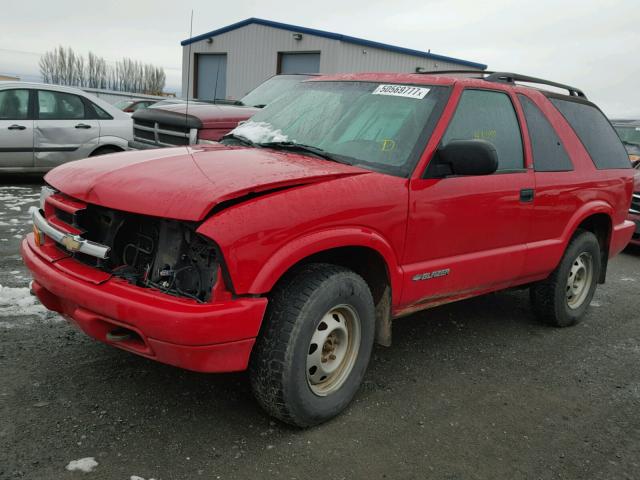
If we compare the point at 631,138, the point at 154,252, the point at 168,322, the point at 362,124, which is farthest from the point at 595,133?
the point at 631,138

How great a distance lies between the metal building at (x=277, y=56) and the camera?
23234 mm

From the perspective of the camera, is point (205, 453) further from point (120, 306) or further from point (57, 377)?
point (57, 377)

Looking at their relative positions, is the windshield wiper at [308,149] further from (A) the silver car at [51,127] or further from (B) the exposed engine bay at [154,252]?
(A) the silver car at [51,127]

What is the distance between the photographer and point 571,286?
5.21m

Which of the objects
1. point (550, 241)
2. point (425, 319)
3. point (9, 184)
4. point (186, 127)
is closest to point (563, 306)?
point (550, 241)

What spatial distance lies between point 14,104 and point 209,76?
18.9m

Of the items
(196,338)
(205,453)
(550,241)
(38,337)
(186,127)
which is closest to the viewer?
(196,338)

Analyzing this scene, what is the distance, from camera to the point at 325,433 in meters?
3.17

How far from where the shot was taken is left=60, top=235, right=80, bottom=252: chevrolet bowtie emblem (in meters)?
3.00

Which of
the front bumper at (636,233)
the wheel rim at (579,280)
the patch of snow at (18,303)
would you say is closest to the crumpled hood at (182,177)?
the patch of snow at (18,303)

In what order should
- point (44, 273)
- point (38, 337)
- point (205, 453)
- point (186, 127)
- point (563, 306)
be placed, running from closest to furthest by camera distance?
point (205, 453) → point (44, 273) → point (38, 337) → point (563, 306) → point (186, 127)

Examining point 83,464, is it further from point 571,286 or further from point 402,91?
point 571,286

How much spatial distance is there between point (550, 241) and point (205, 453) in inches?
118

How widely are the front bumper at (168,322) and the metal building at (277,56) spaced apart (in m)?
20.9
